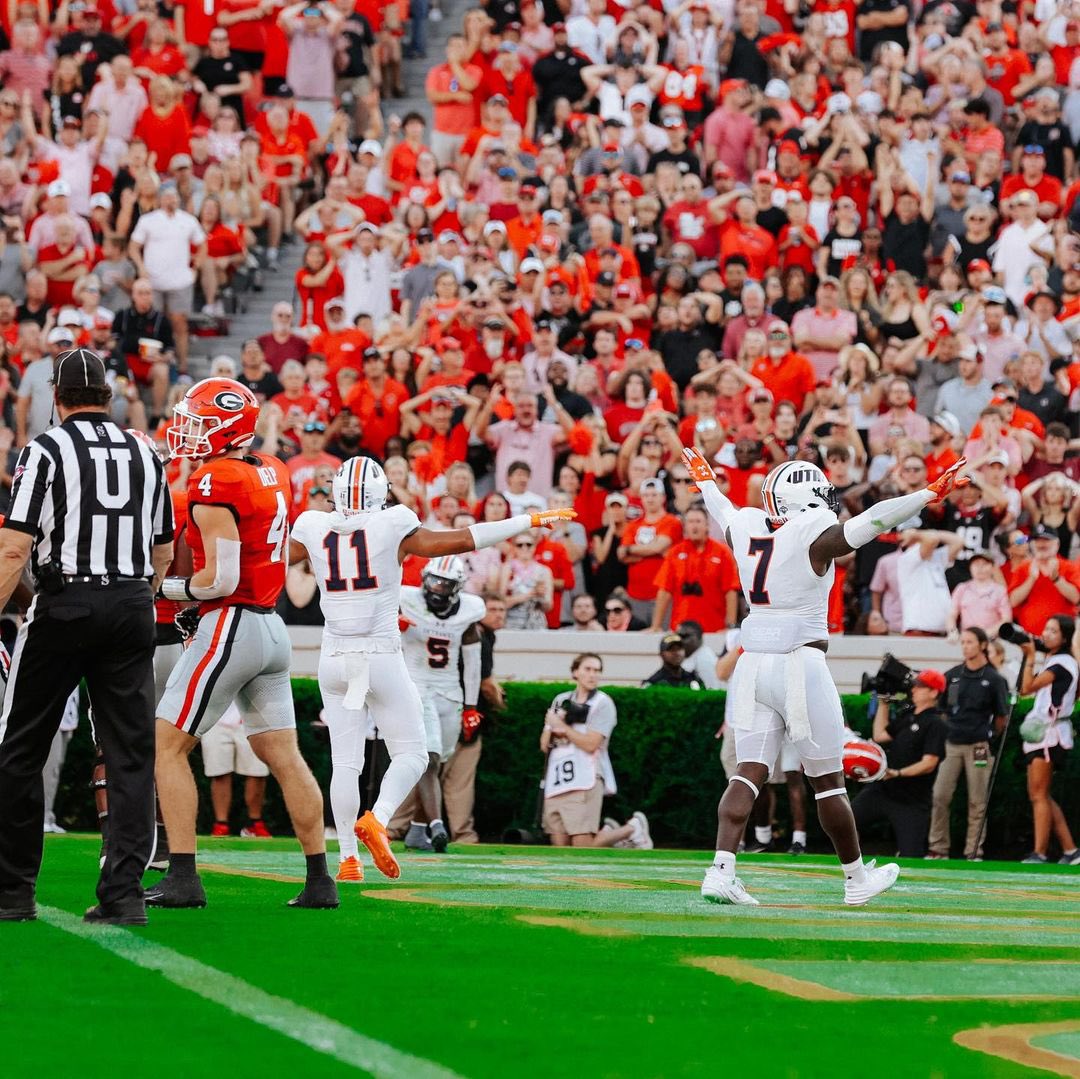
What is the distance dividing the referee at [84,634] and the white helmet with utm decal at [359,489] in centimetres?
259

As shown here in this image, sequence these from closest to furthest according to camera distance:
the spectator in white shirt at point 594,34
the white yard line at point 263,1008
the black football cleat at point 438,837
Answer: the white yard line at point 263,1008
the black football cleat at point 438,837
the spectator in white shirt at point 594,34

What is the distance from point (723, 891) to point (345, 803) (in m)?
2.05

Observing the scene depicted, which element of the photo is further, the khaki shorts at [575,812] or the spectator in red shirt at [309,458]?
the spectator in red shirt at [309,458]

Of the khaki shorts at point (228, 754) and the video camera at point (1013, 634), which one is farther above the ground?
the video camera at point (1013, 634)

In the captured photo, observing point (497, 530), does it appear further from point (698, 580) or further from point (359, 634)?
point (698, 580)

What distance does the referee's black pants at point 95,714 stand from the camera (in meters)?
6.93

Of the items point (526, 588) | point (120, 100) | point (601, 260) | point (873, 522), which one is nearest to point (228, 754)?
point (526, 588)

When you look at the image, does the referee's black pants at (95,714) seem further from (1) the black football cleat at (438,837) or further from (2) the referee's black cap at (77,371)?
(1) the black football cleat at (438,837)

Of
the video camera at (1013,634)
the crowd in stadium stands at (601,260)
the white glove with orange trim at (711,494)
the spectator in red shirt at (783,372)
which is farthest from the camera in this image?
the spectator in red shirt at (783,372)

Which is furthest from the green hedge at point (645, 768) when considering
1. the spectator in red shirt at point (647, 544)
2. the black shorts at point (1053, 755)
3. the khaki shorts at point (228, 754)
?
the spectator in red shirt at point (647, 544)

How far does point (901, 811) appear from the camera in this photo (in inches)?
577

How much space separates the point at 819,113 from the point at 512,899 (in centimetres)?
1403

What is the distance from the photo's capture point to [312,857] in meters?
7.91

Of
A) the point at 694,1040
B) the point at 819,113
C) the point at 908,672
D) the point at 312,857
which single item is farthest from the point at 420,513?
the point at 694,1040
